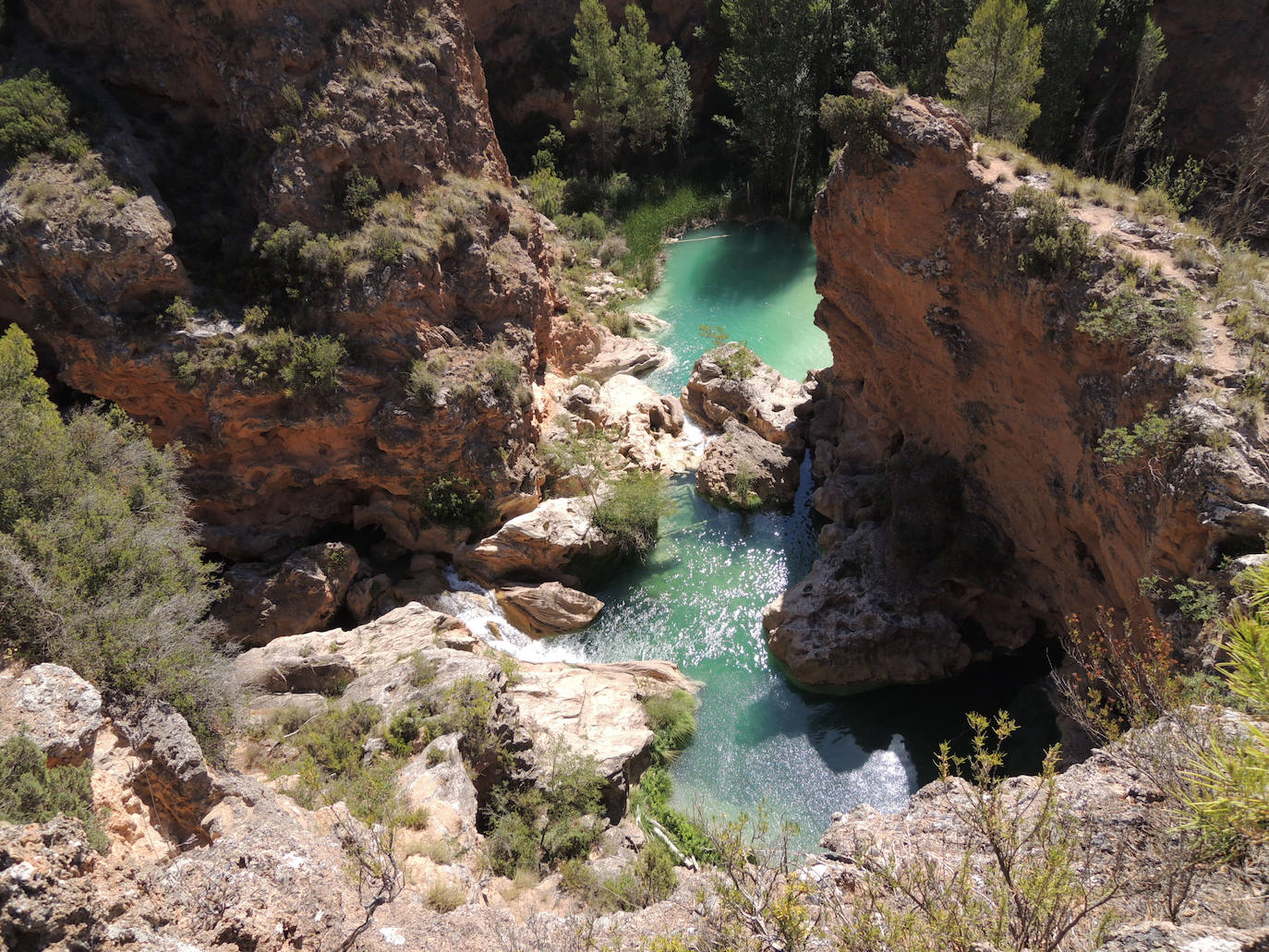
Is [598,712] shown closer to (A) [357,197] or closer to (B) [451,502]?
(B) [451,502]

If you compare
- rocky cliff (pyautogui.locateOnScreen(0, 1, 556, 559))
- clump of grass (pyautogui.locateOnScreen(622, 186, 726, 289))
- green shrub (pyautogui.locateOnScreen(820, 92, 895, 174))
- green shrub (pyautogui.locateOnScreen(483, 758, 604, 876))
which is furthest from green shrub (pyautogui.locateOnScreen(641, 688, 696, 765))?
clump of grass (pyautogui.locateOnScreen(622, 186, 726, 289))

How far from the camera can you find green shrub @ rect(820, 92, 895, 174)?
1593 cm

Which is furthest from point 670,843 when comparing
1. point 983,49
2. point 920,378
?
point 983,49

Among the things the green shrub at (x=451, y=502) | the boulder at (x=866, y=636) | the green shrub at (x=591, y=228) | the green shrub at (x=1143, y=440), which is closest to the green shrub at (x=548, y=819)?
the boulder at (x=866, y=636)

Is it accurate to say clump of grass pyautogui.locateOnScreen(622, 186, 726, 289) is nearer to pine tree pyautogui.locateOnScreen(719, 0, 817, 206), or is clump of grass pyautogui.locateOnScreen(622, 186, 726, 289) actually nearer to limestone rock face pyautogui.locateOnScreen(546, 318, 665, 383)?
pine tree pyautogui.locateOnScreen(719, 0, 817, 206)

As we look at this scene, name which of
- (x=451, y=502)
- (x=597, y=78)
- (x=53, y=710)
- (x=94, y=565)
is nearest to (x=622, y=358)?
(x=451, y=502)

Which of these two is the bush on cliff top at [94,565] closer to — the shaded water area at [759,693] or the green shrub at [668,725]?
the green shrub at [668,725]

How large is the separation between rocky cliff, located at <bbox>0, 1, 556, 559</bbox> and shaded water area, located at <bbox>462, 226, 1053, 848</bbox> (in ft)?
15.2

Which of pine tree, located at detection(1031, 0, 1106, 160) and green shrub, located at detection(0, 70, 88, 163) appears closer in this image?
green shrub, located at detection(0, 70, 88, 163)

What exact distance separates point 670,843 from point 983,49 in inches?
922

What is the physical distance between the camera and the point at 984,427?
16.5m

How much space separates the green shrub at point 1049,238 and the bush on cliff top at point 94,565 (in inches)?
626

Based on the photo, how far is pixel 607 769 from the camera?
14188 mm

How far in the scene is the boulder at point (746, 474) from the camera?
21938 mm
